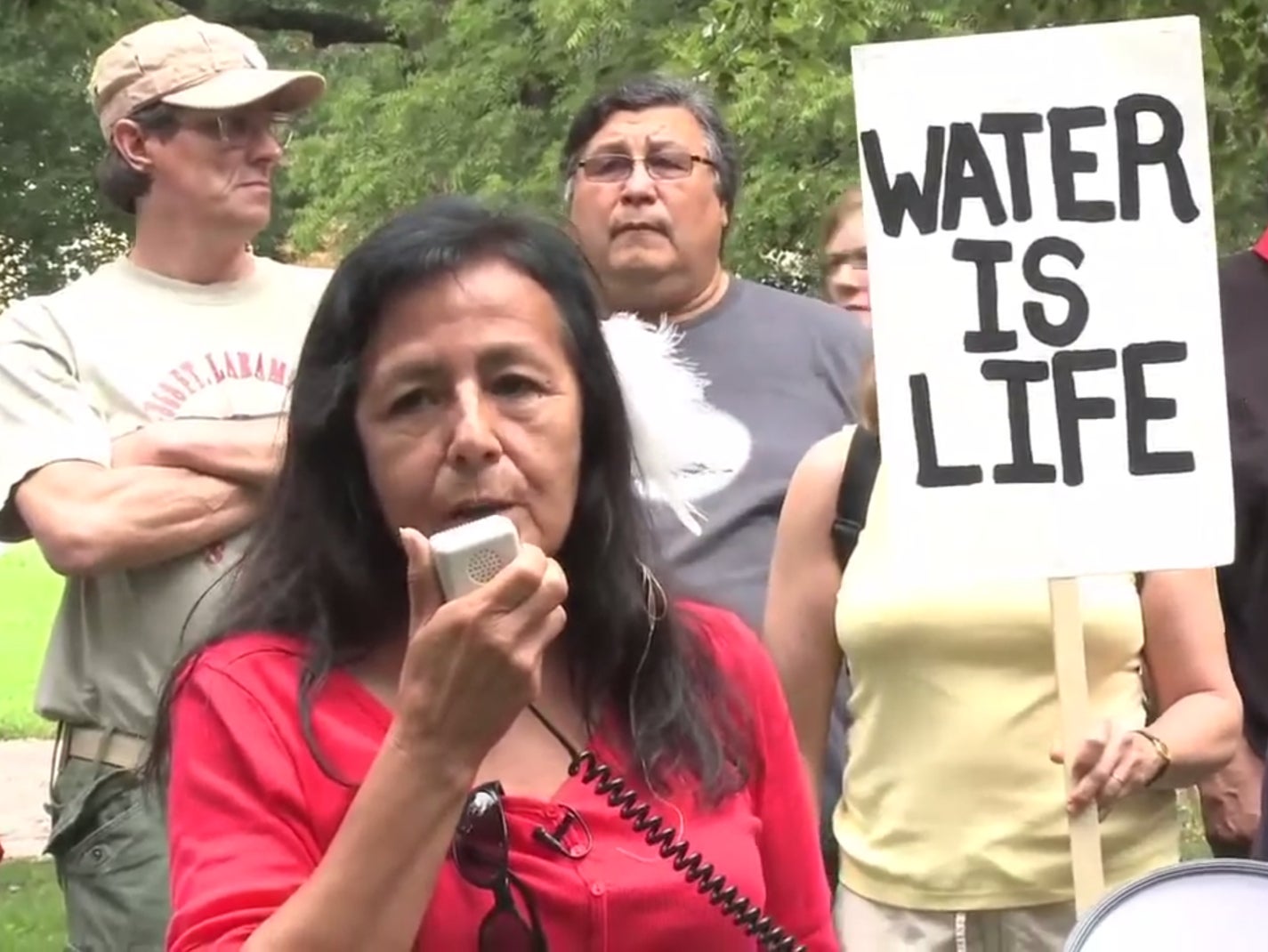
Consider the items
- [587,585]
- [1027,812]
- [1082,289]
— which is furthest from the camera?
[1027,812]

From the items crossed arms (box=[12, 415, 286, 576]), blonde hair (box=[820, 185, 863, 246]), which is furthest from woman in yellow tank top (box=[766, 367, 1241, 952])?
blonde hair (box=[820, 185, 863, 246])

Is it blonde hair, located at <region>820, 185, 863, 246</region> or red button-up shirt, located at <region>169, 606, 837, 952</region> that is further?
blonde hair, located at <region>820, 185, 863, 246</region>

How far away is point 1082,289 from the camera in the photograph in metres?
2.80

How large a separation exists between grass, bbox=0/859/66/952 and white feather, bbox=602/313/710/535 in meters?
4.93

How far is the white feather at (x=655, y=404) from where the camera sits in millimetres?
2318

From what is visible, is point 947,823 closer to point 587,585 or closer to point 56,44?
point 587,585

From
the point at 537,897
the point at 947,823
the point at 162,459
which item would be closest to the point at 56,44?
the point at 162,459

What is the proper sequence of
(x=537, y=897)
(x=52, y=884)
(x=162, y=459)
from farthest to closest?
1. (x=52, y=884)
2. (x=162, y=459)
3. (x=537, y=897)

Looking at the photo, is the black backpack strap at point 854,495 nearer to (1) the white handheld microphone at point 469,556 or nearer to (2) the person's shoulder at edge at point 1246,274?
(2) the person's shoulder at edge at point 1246,274

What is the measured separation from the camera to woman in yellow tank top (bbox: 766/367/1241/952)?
312cm

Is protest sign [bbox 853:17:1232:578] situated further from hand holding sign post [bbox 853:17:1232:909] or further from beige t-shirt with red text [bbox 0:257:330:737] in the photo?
beige t-shirt with red text [bbox 0:257:330:737]

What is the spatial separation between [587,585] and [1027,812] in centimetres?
110

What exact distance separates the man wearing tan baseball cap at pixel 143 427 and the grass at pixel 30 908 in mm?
3569

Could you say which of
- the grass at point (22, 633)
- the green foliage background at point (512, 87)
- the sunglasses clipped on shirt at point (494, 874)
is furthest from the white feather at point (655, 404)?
the grass at point (22, 633)
